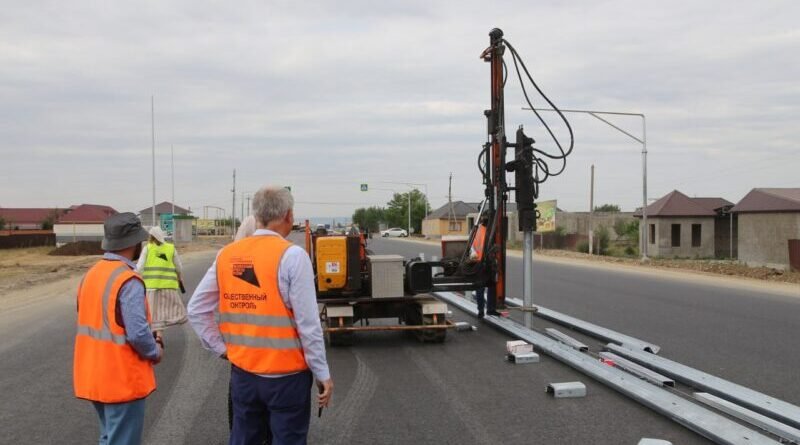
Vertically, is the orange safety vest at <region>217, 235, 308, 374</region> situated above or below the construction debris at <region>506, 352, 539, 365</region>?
above

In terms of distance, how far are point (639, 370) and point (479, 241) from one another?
13.4 ft

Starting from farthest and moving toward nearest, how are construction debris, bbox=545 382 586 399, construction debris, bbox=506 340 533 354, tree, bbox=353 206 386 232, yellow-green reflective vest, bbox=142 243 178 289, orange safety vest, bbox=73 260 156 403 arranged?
tree, bbox=353 206 386 232, yellow-green reflective vest, bbox=142 243 178 289, construction debris, bbox=506 340 533 354, construction debris, bbox=545 382 586 399, orange safety vest, bbox=73 260 156 403

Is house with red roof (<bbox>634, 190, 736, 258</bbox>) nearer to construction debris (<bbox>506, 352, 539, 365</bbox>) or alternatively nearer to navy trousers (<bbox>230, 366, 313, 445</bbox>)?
construction debris (<bbox>506, 352, 539, 365</bbox>)

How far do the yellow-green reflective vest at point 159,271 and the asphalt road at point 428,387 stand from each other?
942mm

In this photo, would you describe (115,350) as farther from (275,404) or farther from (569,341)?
(569,341)

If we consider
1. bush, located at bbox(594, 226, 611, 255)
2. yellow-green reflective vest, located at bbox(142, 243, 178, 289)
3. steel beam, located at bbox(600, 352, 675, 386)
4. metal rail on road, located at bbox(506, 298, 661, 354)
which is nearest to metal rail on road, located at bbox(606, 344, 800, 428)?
steel beam, located at bbox(600, 352, 675, 386)

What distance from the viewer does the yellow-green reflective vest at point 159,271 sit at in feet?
30.4

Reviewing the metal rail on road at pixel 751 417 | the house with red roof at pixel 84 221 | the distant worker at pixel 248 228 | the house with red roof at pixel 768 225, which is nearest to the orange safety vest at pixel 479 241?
the metal rail on road at pixel 751 417

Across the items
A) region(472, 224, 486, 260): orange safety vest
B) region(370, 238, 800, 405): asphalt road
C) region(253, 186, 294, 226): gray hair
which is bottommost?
region(370, 238, 800, 405): asphalt road

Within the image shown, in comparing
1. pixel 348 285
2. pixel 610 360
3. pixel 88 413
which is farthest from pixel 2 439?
pixel 610 360

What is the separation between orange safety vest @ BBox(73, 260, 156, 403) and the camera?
12.1 ft

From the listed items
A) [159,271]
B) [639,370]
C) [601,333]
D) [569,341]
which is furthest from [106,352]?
[601,333]

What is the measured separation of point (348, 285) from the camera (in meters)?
9.74

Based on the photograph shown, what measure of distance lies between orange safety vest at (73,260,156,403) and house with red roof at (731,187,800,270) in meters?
29.6
